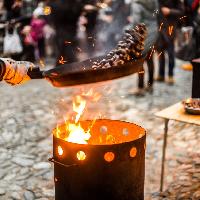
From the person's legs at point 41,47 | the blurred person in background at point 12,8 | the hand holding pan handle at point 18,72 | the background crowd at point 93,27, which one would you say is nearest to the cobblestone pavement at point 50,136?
the background crowd at point 93,27

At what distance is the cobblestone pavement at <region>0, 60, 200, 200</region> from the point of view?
5.62 m

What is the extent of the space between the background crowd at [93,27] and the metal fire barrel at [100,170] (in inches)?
157

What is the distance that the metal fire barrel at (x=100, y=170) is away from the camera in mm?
3578

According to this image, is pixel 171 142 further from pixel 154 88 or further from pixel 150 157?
pixel 154 88

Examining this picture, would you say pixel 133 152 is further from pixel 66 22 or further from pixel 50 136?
pixel 66 22

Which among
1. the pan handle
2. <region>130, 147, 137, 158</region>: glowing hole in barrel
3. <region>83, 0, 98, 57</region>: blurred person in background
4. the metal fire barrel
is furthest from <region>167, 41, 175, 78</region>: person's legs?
the pan handle

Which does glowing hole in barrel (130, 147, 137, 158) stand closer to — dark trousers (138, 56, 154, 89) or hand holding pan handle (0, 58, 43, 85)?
hand holding pan handle (0, 58, 43, 85)

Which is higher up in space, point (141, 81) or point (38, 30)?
point (38, 30)

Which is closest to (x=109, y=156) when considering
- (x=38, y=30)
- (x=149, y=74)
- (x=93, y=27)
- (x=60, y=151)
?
(x=60, y=151)

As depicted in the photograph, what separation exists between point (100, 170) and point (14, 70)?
3.73ft

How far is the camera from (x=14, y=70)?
3449 millimetres

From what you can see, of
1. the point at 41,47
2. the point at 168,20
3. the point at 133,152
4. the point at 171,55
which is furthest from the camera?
the point at 41,47

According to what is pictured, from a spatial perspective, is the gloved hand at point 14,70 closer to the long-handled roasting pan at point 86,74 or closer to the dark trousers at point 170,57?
the long-handled roasting pan at point 86,74

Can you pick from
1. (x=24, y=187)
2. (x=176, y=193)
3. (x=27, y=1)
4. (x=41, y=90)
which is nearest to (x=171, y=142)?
(x=176, y=193)
